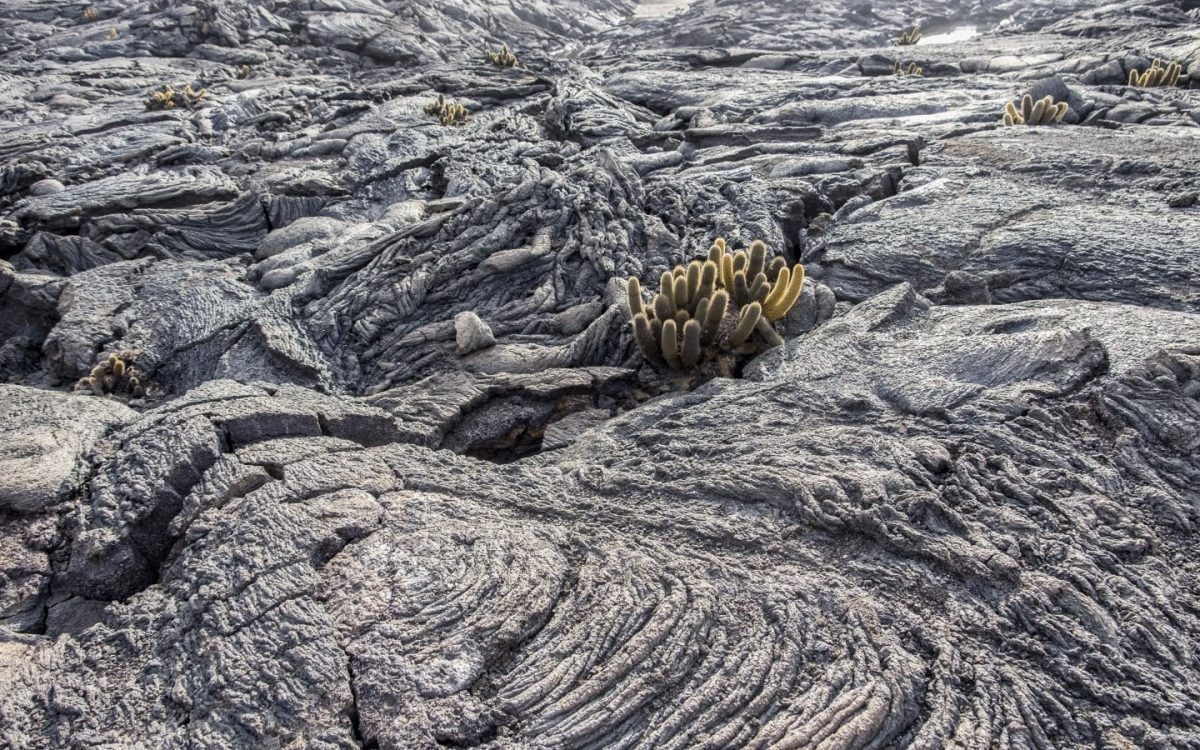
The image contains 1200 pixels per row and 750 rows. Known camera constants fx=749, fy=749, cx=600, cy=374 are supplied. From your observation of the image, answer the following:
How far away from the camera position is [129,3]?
90.5 feet

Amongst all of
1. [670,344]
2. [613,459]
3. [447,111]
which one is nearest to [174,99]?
[447,111]

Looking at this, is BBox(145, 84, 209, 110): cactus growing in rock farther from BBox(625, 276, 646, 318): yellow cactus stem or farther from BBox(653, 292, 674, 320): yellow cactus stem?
BBox(653, 292, 674, 320): yellow cactus stem

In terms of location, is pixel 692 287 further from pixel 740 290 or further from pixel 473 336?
pixel 473 336

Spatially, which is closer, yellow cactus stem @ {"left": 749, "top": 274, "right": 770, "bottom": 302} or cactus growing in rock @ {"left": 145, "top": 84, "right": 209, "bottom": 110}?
yellow cactus stem @ {"left": 749, "top": 274, "right": 770, "bottom": 302}

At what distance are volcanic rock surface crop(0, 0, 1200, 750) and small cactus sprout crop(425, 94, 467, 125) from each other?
3882 mm

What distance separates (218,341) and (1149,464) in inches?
335

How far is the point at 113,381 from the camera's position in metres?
7.98

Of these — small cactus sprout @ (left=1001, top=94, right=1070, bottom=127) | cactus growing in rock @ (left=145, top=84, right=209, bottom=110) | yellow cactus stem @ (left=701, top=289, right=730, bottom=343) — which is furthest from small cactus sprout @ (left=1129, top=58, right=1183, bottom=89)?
cactus growing in rock @ (left=145, top=84, right=209, bottom=110)

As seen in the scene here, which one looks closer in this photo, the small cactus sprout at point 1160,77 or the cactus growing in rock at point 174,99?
the small cactus sprout at point 1160,77

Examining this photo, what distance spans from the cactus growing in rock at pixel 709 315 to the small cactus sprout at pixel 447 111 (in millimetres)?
10679

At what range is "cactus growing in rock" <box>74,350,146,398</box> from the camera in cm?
796

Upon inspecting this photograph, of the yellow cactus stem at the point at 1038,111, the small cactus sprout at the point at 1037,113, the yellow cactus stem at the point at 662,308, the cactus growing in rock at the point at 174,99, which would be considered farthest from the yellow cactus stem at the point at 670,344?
the cactus growing in rock at the point at 174,99

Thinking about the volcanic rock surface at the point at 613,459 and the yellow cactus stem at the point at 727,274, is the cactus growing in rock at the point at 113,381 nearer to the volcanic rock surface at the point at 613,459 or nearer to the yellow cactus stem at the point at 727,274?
the volcanic rock surface at the point at 613,459

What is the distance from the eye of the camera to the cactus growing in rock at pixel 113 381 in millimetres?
7957
